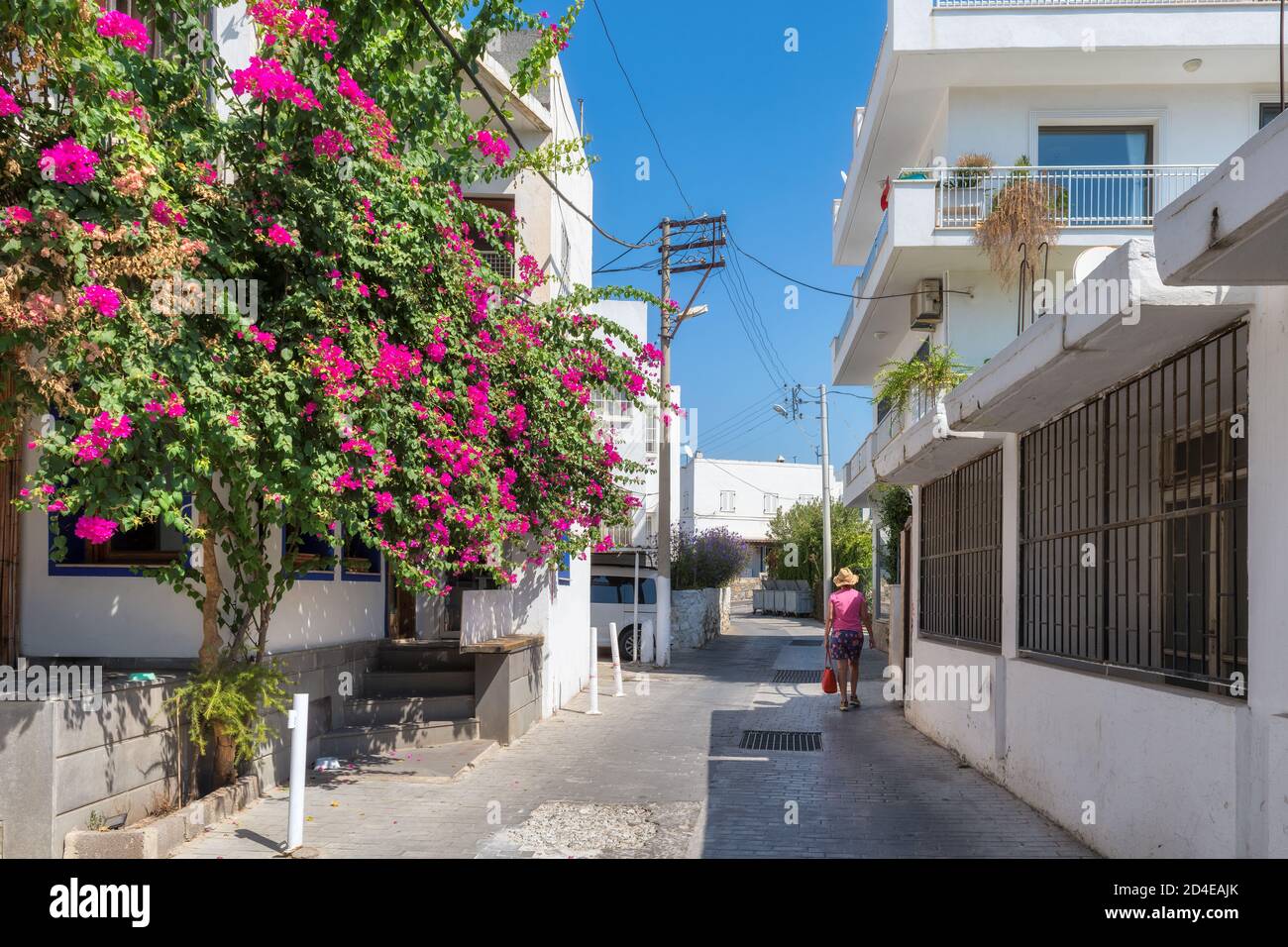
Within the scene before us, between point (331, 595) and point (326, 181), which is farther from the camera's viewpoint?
point (331, 595)

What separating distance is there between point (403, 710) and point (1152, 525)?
22.6 ft

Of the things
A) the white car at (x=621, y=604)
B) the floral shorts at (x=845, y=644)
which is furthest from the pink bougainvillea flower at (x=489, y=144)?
the white car at (x=621, y=604)

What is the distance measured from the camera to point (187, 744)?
743 centimetres

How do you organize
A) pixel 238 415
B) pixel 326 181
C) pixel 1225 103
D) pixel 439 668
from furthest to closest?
pixel 1225 103, pixel 439 668, pixel 326 181, pixel 238 415

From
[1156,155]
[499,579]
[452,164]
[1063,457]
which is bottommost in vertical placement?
[499,579]

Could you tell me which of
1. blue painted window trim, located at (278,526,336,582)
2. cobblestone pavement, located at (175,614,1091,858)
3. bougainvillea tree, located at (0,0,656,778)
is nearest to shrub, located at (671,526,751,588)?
cobblestone pavement, located at (175,614,1091,858)

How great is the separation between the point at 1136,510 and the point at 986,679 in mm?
3215

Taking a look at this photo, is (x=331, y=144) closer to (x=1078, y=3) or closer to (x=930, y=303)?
A: (x=930, y=303)

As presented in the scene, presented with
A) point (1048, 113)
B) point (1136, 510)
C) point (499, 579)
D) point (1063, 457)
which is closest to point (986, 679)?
point (1063, 457)

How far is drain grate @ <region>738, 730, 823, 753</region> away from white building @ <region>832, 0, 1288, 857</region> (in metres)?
1.31

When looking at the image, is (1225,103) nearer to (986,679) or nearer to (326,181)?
(986,679)

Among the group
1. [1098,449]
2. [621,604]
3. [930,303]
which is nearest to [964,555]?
[1098,449]

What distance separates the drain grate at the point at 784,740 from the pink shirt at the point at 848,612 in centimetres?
174

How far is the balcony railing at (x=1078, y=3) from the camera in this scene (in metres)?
Answer: 16.9
